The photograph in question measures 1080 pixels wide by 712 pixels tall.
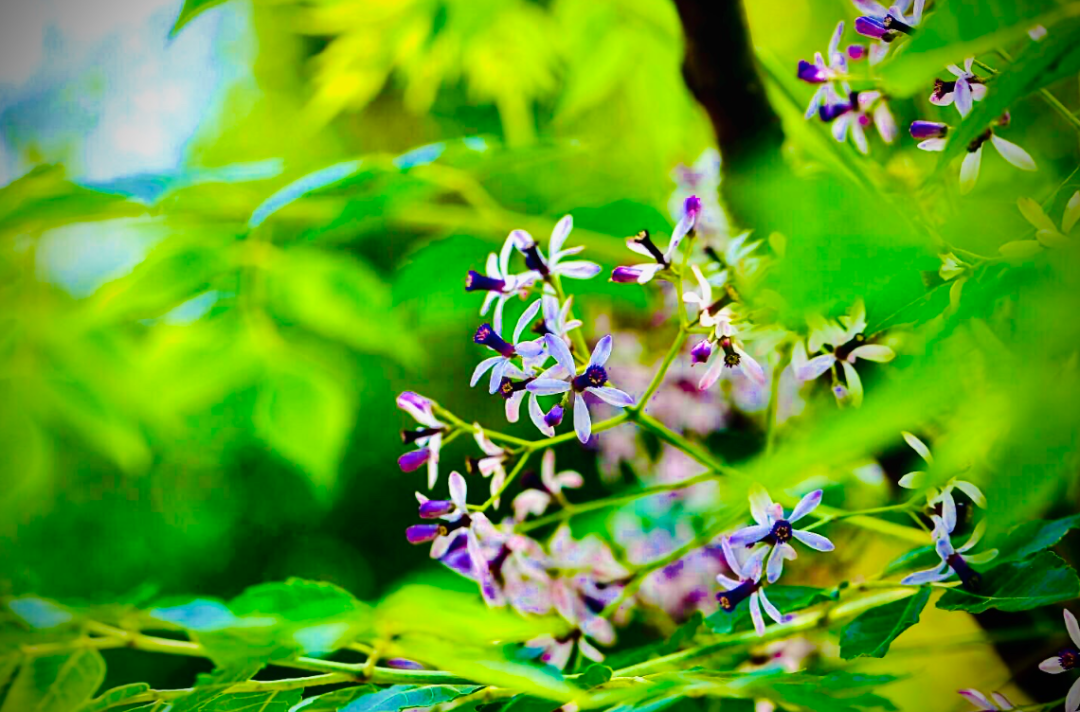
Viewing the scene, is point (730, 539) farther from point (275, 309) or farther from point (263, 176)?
point (275, 309)

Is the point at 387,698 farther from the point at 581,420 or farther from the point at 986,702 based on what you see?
the point at 986,702

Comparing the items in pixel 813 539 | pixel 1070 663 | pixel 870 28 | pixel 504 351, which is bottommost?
pixel 1070 663

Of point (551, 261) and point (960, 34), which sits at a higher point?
A: point (960, 34)

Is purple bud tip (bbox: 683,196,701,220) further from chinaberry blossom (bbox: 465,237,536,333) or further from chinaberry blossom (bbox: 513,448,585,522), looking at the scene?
chinaberry blossom (bbox: 513,448,585,522)

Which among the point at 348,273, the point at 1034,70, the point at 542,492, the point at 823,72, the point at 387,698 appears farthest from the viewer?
the point at 348,273

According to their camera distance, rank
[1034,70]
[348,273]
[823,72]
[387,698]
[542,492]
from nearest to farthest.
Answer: [1034,70] → [387,698] → [823,72] → [542,492] → [348,273]

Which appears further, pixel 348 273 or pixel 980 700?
pixel 348 273

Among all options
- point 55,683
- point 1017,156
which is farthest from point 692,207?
point 55,683
